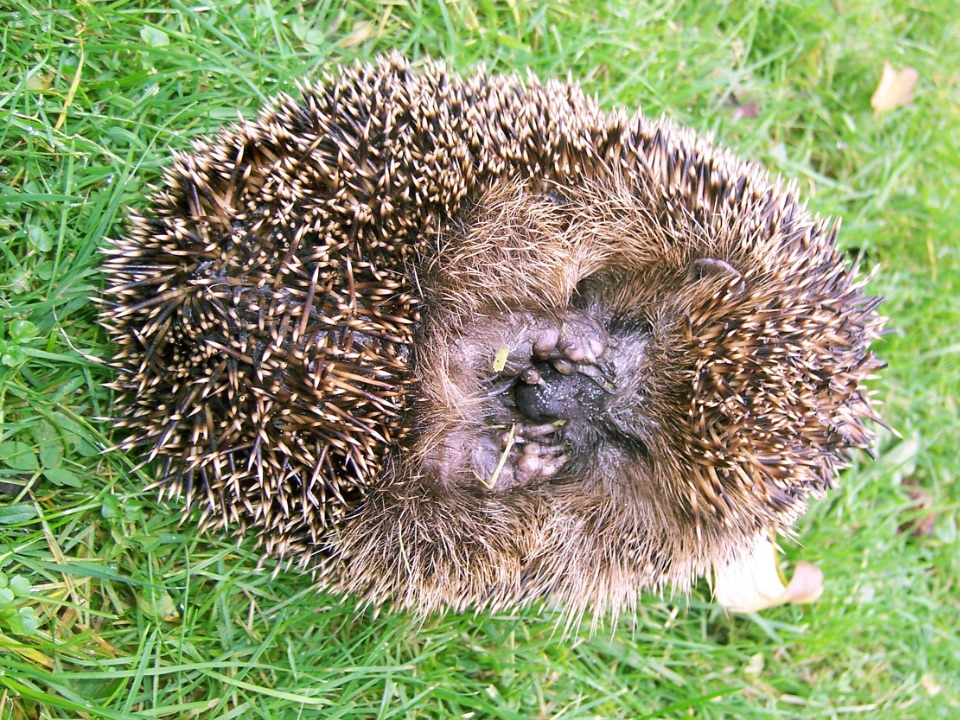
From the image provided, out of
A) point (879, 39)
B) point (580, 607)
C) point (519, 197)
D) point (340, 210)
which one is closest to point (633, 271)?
point (519, 197)

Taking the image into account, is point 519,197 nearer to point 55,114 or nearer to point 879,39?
point 55,114

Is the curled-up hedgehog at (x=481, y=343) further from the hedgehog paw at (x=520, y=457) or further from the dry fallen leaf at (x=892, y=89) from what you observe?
the dry fallen leaf at (x=892, y=89)

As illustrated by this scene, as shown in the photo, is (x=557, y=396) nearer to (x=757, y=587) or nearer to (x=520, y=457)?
(x=520, y=457)

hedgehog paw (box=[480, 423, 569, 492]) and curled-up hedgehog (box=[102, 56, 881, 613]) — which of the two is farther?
hedgehog paw (box=[480, 423, 569, 492])

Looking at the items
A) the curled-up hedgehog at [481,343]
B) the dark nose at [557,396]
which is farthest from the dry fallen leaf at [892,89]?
the dark nose at [557,396]

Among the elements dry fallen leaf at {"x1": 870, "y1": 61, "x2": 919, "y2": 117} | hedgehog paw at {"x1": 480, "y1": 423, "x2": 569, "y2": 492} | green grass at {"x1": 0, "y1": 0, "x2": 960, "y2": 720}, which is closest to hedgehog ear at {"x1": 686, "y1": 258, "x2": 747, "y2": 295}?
hedgehog paw at {"x1": 480, "y1": 423, "x2": 569, "y2": 492}

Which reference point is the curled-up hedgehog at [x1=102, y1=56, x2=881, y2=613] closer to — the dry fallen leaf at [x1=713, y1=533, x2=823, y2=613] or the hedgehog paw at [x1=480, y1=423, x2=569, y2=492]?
the hedgehog paw at [x1=480, y1=423, x2=569, y2=492]

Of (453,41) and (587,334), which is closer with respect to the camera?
(587,334)
